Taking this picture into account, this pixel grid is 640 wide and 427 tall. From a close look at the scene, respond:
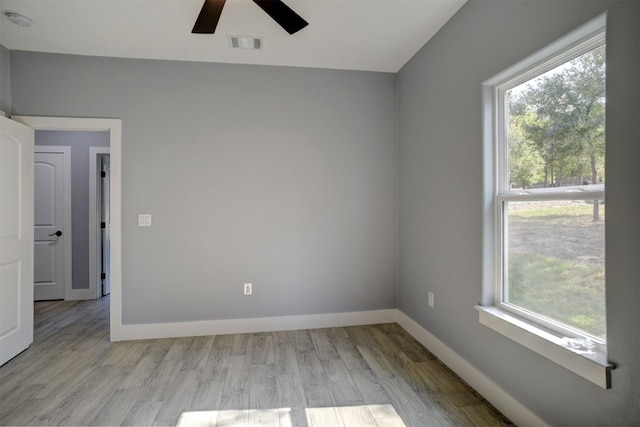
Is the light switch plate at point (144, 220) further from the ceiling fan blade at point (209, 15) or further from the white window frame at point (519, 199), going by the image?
the white window frame at point (519, 199)

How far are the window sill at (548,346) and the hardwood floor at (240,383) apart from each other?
0.53m

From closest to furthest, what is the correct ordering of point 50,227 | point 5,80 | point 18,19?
point 18,19
point 5,80
point 50,227

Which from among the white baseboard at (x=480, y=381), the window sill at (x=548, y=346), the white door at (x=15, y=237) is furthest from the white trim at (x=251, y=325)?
the window sill at (x=548, y=346)

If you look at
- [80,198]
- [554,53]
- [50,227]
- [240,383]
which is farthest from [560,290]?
[50,227]

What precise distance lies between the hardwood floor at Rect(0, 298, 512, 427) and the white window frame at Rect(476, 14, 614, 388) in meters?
0.59

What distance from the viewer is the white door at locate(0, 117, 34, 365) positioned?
8.46 ft

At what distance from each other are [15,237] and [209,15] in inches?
97.7

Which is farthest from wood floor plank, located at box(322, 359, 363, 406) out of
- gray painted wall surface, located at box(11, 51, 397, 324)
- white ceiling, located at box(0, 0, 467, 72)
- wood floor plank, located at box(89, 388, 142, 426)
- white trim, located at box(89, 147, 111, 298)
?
white trim, located at box(89, 147, 111, 298)

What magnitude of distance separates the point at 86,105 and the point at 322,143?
2.28 m

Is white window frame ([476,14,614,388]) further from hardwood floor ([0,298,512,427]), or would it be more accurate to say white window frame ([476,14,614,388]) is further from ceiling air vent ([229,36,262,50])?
ceiling air vent ([229,36,262,50])

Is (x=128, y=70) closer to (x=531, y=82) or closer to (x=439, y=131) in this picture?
(x=439, y=131)

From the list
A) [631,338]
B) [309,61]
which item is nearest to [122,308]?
[309,61]

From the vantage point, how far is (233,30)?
103 inches

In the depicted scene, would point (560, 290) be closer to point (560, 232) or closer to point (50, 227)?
point (560, 232)
